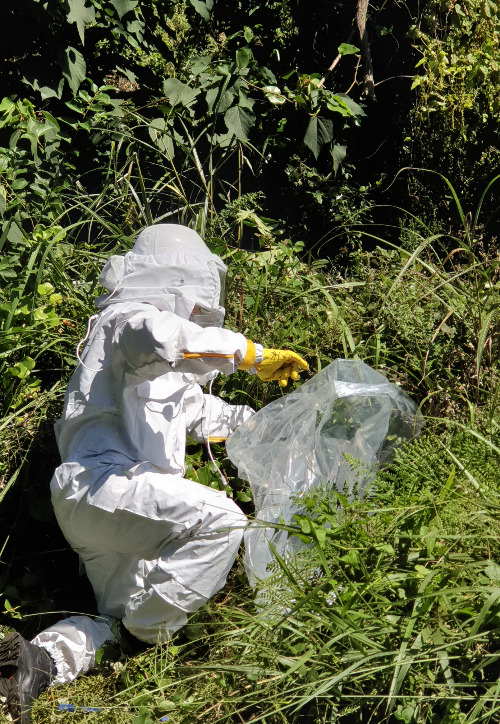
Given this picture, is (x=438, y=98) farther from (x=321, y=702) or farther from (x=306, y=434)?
(x=321, y=702)

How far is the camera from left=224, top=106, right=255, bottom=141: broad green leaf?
3817 millimetres

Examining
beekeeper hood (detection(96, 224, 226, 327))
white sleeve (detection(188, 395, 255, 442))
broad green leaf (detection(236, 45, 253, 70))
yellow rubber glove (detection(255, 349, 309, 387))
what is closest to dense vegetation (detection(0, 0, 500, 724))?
broad green leaf (detection(236, 45, 253, 70))

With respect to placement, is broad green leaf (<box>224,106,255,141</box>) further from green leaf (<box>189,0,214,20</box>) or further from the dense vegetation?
green leaf (<box>189,0,214,20</box>)

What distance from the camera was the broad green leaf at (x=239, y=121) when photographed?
150 inches

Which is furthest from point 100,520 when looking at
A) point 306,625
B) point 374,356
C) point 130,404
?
point 374,356

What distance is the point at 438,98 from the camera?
3.88 metres

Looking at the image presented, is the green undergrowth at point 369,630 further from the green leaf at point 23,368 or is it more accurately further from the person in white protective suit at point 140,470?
the green leaf at point 23,368

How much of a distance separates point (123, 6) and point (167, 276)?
2048mm

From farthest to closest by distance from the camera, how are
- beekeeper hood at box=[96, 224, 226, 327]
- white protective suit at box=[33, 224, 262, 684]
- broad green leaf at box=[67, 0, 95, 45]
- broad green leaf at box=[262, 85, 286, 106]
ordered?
broad green leaf at box=[262, 85, 286, 106], broad green leaf at box=[67, 0, 95, 45], beekeeper hood at box=[96, 224, 226, 327], white protective suit at box=[33, 224, 262, 684]

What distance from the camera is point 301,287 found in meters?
3.35

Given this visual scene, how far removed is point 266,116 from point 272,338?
→ 1587mm

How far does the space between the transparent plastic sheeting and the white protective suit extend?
0.26 meters

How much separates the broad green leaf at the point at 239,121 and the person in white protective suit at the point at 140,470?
1410 mm

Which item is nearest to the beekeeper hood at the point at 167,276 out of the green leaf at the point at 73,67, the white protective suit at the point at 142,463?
the white protective suit at the point at 142,463
